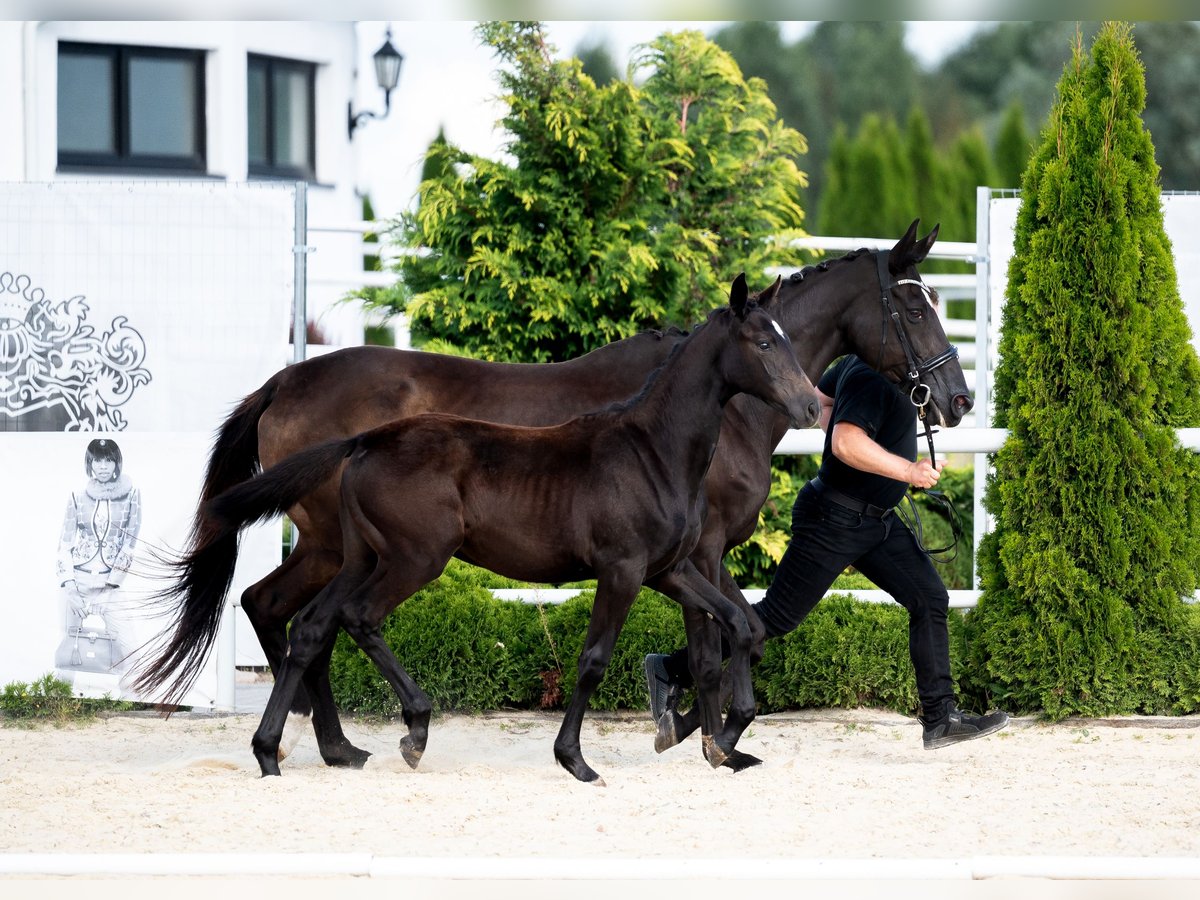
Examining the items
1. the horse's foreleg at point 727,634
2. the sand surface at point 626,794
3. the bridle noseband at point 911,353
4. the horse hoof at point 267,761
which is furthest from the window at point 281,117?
the horse's foreleg at point 727,634

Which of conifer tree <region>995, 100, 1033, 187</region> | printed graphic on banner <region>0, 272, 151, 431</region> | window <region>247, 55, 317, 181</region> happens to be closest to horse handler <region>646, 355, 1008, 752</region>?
printed graphic on banner <region>0, 272, 151, 431</region>

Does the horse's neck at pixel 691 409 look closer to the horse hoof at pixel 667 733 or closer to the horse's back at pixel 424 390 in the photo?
the horse's back at pixel 424 390

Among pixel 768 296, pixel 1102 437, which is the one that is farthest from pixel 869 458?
pixel 1102 437

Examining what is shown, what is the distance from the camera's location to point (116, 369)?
6898mm

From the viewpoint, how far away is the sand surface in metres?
4.14

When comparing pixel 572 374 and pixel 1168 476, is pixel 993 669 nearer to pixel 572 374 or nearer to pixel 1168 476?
pixel 1168 476

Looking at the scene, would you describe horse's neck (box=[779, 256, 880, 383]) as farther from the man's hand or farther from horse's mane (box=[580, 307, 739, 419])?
the man's hand

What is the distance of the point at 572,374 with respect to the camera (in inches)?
232

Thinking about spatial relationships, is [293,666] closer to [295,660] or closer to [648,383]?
[295,660]

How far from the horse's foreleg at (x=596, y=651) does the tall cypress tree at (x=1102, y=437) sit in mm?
2127

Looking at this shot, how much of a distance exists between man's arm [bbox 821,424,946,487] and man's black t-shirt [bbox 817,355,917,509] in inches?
2.5

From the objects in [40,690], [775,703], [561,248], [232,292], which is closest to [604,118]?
[561,248]

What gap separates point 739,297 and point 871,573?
1341 millimetres

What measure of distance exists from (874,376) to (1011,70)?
53001 mm
